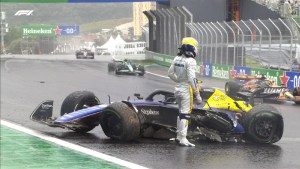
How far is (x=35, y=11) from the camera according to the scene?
5578 centimetres

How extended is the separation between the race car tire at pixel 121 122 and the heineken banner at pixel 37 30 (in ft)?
177

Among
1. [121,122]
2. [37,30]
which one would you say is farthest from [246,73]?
[37,30]

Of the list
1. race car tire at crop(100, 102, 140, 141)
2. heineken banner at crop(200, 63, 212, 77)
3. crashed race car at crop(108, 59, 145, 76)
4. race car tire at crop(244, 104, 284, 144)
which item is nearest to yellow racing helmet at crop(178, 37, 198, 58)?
race car tire at crop(100, 102, 140, 141)

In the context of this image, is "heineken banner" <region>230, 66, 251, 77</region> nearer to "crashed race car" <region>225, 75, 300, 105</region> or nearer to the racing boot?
"crashed race car" <region>225, 75, 300, 105</region>

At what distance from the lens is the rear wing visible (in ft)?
30.3

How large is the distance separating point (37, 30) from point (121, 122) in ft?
182

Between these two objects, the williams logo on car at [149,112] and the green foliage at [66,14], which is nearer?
the williams logo on car at [149,112]

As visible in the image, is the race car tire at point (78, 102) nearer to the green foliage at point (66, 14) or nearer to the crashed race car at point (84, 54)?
the crashed race car at point (84, 54)

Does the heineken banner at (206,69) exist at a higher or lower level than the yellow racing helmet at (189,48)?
lower

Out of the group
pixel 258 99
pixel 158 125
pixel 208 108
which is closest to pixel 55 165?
pixel 158 125

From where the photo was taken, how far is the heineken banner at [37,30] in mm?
60906

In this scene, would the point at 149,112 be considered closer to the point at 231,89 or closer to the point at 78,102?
the point at 78,102

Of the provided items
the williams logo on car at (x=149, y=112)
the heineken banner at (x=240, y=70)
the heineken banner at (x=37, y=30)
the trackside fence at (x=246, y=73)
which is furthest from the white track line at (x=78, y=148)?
the heineken banner at (x=37, y=30)

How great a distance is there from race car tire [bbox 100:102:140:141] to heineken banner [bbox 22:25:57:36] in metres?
54.0
